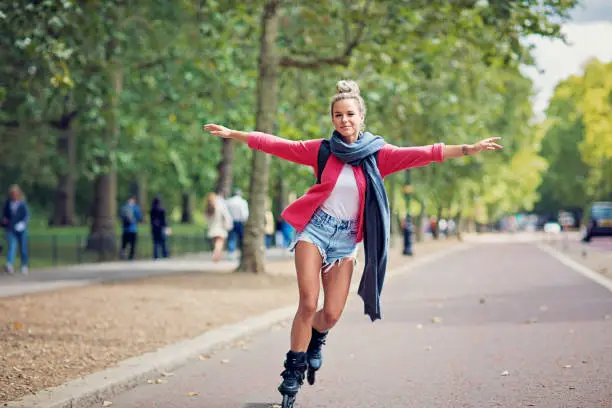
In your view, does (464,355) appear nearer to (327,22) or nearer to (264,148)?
(264,148)

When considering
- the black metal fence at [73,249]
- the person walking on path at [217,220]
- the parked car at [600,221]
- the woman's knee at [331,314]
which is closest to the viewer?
the woman's knee at [331,314]

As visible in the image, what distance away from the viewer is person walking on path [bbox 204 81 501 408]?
6012mm

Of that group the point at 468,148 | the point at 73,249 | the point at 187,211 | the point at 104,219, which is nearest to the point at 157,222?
the point at 104,219

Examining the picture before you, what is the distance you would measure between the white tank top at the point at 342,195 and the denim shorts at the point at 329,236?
37 mm

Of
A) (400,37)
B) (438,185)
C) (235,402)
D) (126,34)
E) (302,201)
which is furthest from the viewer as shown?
(438,185)

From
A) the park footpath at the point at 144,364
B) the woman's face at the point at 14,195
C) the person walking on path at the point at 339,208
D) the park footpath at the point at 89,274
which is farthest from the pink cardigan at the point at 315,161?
the woman's face at the point at 14,195

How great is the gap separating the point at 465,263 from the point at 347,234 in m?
22.5

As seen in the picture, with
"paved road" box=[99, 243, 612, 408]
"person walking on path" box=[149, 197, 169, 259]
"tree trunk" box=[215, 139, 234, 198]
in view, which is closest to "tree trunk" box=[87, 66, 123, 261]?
"person walking on path" box=[149, 197, 169, 259]

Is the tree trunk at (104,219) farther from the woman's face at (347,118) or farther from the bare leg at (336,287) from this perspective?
the woman's face at (347,118)

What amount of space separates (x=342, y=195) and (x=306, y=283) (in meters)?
0.56

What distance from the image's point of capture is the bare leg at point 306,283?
5.98m

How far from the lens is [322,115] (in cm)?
2372

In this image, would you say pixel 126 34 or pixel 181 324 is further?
pixel 126 34

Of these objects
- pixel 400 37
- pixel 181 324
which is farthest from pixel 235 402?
pixel 400 37
